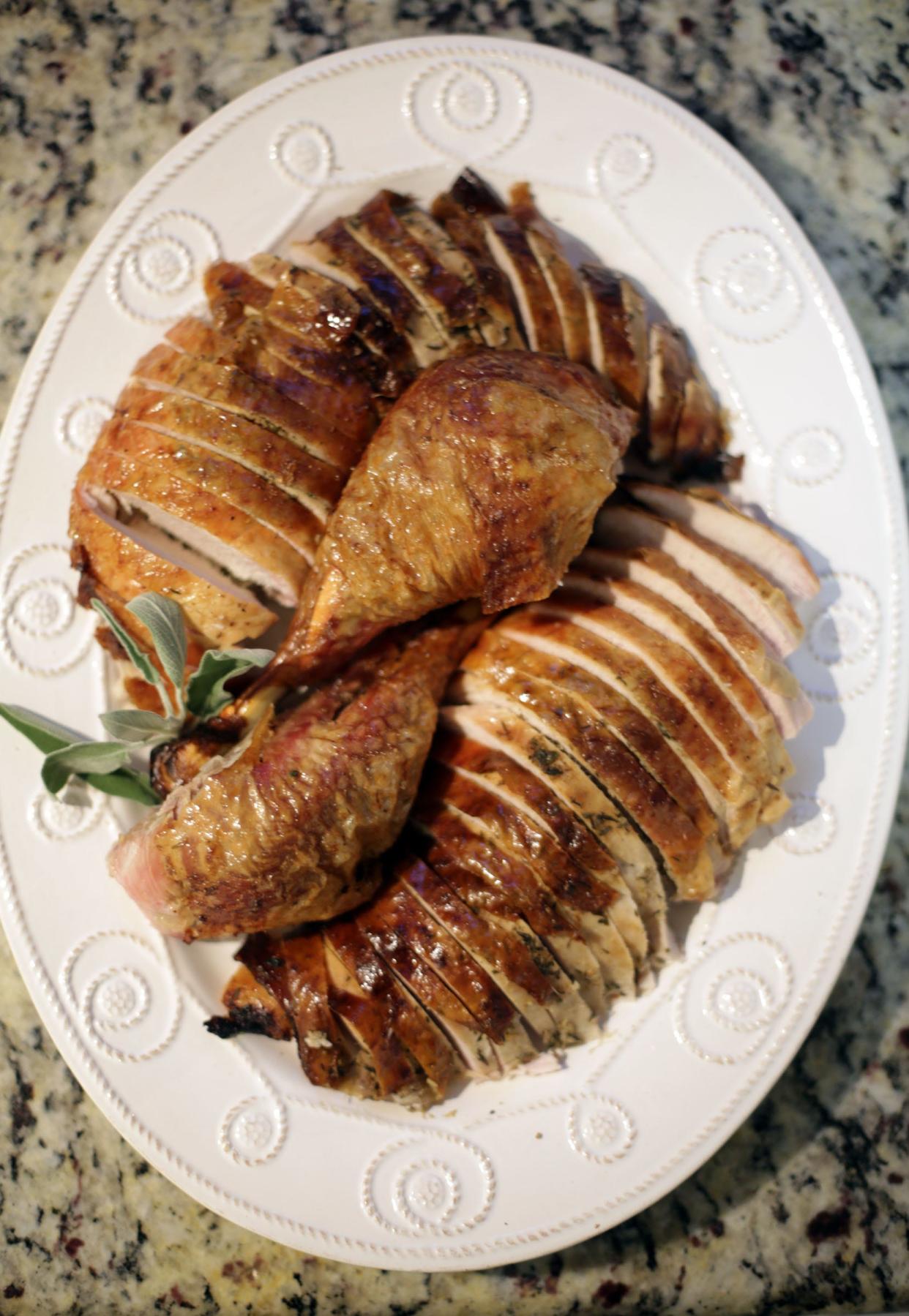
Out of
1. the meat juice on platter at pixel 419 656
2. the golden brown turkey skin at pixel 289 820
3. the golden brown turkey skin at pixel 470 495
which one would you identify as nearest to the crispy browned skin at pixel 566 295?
the meat juice on platter at pixel 419 656

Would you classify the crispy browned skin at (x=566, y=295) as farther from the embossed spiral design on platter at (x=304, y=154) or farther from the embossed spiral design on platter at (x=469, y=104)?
the embossed spiral design on platter at (x=304, y=154)

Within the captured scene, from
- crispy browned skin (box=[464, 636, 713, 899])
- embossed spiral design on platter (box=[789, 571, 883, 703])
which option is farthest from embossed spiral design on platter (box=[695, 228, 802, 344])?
crispy browned skin (box=[464, 636, 713, 899])

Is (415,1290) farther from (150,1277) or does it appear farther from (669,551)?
(669,551)

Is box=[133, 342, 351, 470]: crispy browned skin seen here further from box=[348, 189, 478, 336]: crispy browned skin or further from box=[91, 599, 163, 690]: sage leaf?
box=[91, 599, 163, 690]: sage leaf

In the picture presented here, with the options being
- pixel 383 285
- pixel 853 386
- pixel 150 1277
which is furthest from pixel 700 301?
pixel 150 1277

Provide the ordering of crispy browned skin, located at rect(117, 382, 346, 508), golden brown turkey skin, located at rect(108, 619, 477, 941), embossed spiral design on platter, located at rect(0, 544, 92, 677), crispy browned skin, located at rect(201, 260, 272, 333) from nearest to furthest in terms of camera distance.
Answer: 1. golden brown turkey skin, located at rect(108, 619, 477, 941)
2. crispy browned skin, located at rect(117, 382, 346, 508)
3. crispy browned skin, located at rect(201, 260, 272, 333)
4. embossed spiral design on platter, located at rect(0, 544, 92, 677)

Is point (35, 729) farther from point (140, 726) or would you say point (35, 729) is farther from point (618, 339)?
point (618, 339)
